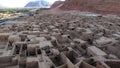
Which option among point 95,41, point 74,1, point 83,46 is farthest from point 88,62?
point 74,1

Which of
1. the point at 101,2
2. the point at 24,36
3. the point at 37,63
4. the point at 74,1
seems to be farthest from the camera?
the point at 74,1

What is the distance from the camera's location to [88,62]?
25.7ft

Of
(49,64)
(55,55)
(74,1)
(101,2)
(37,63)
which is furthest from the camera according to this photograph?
(74,1)

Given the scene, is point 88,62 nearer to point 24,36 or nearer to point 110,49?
point 110,49

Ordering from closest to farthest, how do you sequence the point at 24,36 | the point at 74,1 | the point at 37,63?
the point at 37,63
the point at 24,36
the point at 74,1

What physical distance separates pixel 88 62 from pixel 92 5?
32713 millimetres

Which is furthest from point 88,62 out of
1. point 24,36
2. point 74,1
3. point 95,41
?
point 74,1

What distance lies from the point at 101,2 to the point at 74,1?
914 cm

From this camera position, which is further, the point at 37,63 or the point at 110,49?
the point at 110,49

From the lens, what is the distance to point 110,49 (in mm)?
9469

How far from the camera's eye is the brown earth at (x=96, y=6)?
33931 mm

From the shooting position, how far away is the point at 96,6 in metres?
37.8

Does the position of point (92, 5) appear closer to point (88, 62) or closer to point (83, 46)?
point (83, 46)

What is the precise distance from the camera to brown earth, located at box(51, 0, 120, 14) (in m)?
33.9
